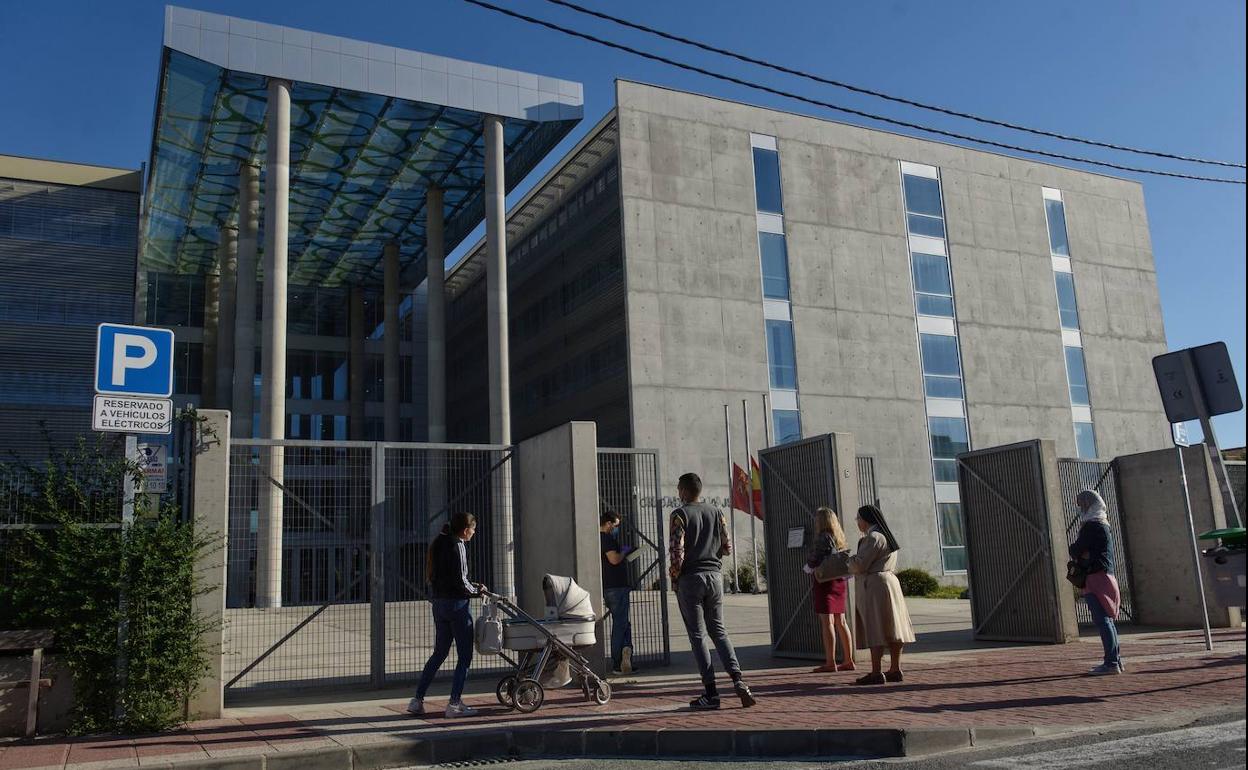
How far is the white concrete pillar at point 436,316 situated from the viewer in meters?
37.9

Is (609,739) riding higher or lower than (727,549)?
lower

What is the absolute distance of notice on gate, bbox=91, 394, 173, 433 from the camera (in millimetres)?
8391

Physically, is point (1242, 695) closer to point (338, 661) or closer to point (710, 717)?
point (710, 717)

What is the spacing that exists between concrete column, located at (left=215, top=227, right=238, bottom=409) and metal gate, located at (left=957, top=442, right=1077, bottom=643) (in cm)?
3670

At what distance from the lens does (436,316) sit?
130 feet

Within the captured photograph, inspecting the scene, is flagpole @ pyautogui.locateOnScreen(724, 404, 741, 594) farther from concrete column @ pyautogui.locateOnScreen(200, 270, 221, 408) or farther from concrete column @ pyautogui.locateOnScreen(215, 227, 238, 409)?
concrete column @ pyautogui.locateOnScreen(200, 270, 221, 408)

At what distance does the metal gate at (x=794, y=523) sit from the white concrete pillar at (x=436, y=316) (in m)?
25.9

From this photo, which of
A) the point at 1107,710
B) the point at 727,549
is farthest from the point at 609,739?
the point at 1107,710

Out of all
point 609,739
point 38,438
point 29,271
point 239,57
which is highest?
point 239,57

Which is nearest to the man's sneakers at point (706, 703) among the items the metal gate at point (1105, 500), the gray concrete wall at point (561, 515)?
the gray concrete wall at point (561, 515)

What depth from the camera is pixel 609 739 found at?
730cm

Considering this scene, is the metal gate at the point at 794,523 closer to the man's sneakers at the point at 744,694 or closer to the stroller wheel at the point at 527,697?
the man's sneakers at the point at 744,694

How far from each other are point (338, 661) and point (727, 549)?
20.0 feet

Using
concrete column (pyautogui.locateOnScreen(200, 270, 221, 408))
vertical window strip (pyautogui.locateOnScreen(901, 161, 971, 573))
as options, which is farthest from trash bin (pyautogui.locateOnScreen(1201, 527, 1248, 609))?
concrete column (pyautogui.locateOnScreen(200, 270, 221, 408))
